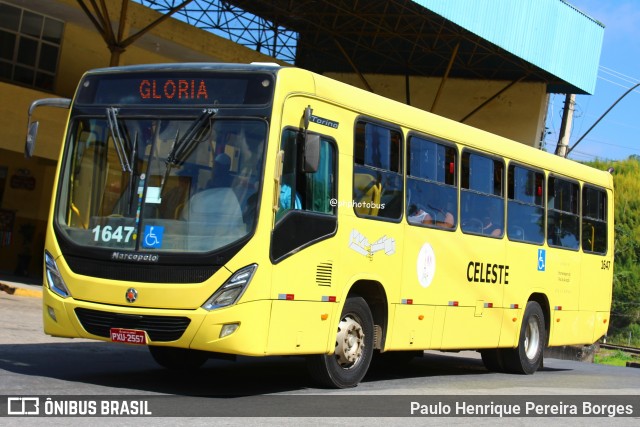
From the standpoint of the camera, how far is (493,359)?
16.3 metres

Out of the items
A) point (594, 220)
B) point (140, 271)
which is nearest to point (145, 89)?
point (140, 271)

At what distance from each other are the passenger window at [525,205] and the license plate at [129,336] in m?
6.85

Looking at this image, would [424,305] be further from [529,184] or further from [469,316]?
[529,184]

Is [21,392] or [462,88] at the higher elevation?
[462,88]

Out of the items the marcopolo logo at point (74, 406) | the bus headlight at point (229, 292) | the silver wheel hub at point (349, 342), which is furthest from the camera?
the silver wheel hub at point (349, 342)

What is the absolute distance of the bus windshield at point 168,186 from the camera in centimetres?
993

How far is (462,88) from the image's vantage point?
1553 inches

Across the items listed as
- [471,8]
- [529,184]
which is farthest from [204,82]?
[471,8]

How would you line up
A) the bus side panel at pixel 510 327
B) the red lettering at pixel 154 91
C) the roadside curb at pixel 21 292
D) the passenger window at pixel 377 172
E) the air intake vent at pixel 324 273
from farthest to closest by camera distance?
the roadside curb at pixel 21 292, the bus side panel at pixel 510 327, the passenger window at pixel 377 172, the air intake vent at pixel 324 273, the red lettering at pixel 154 91

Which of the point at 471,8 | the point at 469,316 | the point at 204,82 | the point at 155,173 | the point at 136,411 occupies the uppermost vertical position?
the point at 471,8

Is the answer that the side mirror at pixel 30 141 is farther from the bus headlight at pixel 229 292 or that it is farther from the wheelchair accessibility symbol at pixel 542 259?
the wheelchair accessibility symbol at pixel 542 259

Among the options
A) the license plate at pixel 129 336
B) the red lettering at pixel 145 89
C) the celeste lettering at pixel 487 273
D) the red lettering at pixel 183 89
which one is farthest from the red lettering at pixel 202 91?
the celeste lettering at pixel 487 273

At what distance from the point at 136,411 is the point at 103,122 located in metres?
3.33

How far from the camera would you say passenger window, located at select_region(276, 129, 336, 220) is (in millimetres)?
10328
